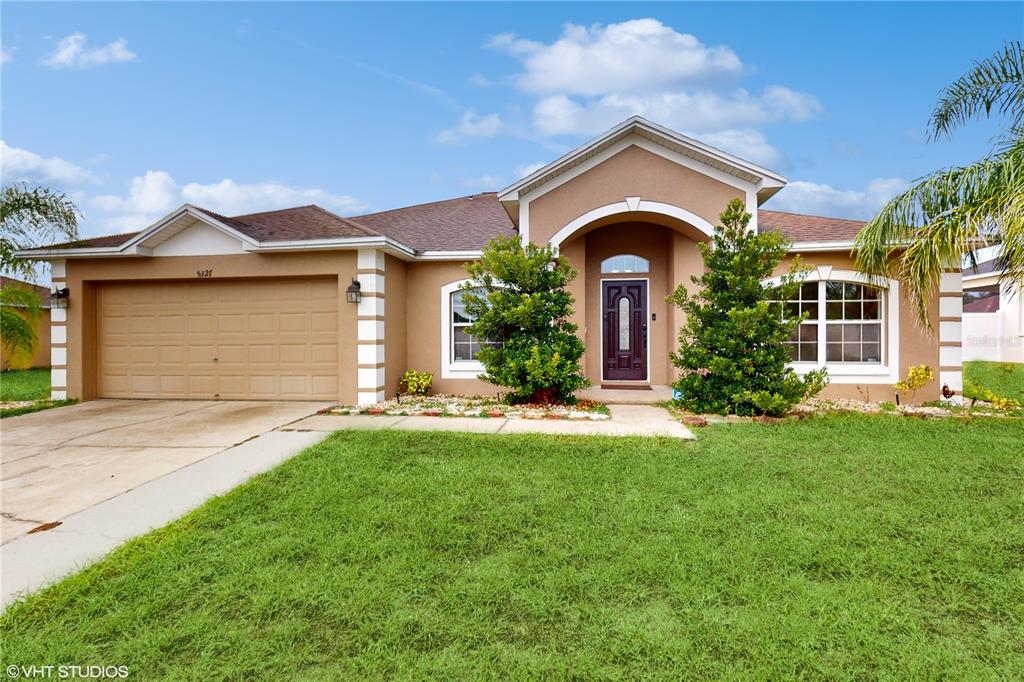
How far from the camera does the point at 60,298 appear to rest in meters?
9.66

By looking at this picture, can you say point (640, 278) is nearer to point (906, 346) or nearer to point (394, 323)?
point (906, 346)

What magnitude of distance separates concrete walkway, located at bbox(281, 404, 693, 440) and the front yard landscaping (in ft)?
18.8

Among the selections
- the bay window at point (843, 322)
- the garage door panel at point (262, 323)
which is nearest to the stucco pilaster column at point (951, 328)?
the bay window at point (843, 322)

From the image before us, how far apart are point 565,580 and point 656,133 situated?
813cm

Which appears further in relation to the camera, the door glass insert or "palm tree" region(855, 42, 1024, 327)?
the door glass insert

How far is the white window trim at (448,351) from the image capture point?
1027 cm

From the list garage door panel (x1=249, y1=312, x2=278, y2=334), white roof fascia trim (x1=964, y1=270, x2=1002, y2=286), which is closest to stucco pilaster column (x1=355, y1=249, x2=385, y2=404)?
garage door panel (x1=249, y1=312, x2=278, y2=334)

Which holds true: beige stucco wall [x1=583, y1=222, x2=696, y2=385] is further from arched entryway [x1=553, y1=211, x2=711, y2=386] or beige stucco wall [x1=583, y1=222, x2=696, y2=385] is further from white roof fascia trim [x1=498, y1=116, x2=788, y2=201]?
white roof fascia trim [x1=498, y1=116, x2=788, y2=201]

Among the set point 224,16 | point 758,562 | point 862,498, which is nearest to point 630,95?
point 224,16

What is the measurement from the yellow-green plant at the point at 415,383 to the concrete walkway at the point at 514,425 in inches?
93.1

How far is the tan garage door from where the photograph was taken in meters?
9.53

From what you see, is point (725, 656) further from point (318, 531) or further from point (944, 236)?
point (944, 236)

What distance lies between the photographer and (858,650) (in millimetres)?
2301

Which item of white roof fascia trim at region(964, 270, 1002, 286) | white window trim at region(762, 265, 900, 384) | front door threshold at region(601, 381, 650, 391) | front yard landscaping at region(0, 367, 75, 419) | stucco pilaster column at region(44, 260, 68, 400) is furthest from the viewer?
white roof fascia trim at region(964, 270, 1002, 286)
